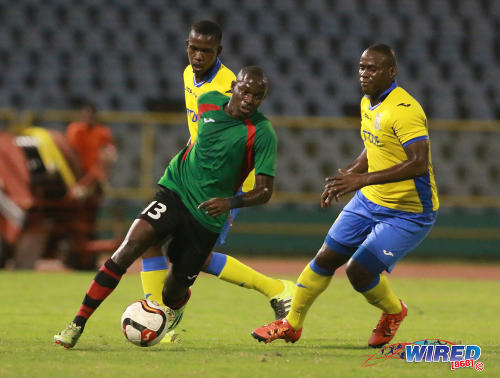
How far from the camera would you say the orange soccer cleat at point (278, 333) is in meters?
6.17

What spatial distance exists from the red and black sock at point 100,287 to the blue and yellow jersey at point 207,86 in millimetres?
1089

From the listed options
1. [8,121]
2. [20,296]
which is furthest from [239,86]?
[8,121]

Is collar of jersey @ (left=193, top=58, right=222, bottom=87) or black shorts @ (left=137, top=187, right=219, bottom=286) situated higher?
collar of jersey @ (left=193, top=58, right=222, bottom=87)

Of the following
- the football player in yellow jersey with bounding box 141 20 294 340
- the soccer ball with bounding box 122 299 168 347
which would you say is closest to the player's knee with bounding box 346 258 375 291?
the football player in yellow jersey with bounding box 141 20 294 340

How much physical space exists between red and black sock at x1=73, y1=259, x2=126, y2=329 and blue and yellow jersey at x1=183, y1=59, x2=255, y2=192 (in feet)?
3.57

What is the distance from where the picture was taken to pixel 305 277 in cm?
630

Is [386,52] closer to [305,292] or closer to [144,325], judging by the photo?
[305,292]

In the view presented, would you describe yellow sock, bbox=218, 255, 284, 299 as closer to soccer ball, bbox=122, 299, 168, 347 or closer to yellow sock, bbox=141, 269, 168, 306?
yellow sock, bbox=141, 269, 168, 306

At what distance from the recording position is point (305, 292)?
6277mm

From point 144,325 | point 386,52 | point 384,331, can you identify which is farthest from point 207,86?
point 384,331

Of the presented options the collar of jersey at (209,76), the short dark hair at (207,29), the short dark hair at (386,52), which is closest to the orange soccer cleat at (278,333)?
the collar of jersey at (209,76)

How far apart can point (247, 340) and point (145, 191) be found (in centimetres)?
887

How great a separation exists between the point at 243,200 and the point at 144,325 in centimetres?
96

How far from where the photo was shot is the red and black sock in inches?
223
